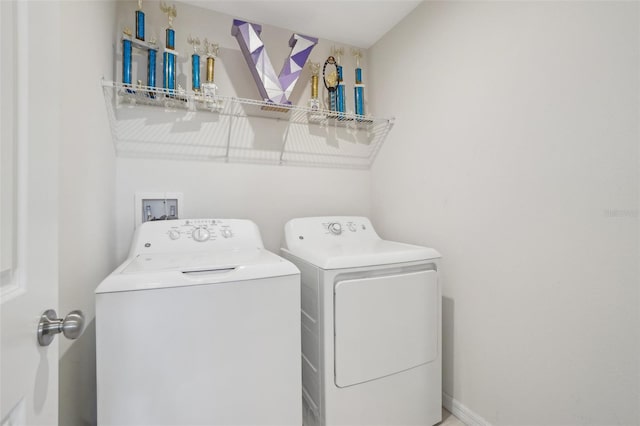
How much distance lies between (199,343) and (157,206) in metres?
0.98

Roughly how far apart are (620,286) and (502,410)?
76 centimetres

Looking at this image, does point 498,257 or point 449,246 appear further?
point 449,246

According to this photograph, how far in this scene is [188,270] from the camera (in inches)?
40.2

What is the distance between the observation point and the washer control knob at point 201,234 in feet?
4.79

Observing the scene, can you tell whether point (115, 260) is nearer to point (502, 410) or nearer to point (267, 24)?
point (267, 24)

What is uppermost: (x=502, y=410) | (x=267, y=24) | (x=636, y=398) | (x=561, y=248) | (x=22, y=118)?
(x=267, y=24)

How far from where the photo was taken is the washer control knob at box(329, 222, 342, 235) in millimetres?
1802

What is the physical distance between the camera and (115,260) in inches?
61.3

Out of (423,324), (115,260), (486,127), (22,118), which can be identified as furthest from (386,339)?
(115,260)

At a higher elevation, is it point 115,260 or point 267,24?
point 267,24

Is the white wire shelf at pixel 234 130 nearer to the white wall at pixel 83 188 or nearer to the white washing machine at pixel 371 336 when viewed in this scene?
the white wall at pixel 83 188

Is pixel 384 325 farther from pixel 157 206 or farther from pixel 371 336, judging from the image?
pixel 157 206

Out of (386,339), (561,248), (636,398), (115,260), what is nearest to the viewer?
(636,398)

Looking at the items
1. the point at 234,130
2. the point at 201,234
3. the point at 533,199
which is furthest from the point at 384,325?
the point at 234,130
